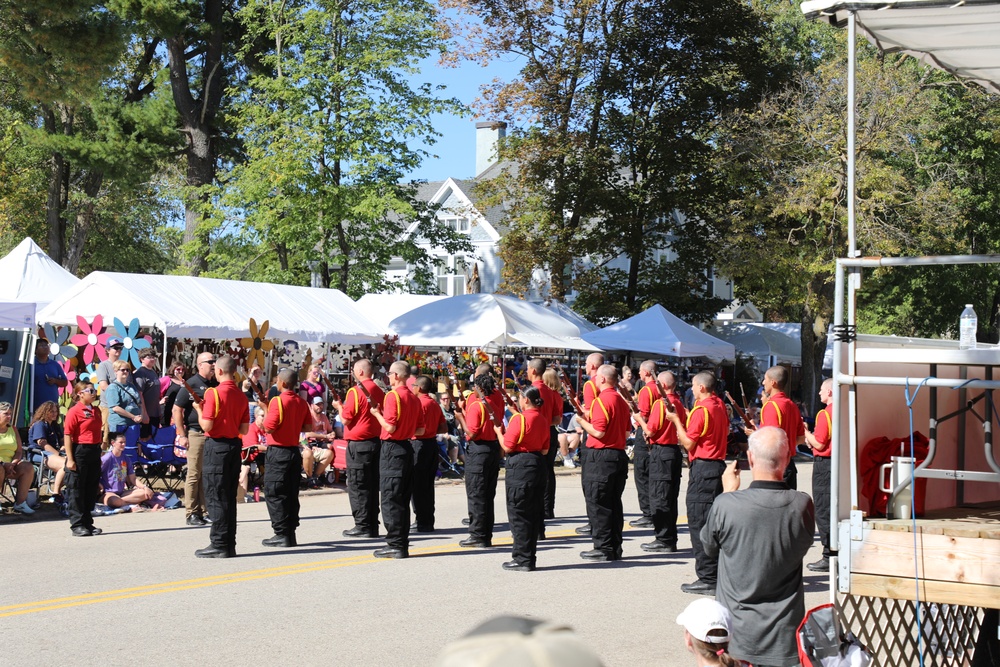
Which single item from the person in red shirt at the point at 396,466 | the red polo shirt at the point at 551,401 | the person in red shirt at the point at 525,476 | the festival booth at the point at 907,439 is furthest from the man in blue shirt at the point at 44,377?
the festival booth at the point at 907,439

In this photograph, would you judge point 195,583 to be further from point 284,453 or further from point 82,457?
point 82,457

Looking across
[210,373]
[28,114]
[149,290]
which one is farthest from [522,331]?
[28,114]

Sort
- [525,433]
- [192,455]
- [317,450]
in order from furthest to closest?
[317,450]
[192,455]
[525,433]

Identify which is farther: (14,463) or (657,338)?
(657,338)

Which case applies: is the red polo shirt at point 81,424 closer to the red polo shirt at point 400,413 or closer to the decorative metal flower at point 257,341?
the red polo shirt at point 400,413

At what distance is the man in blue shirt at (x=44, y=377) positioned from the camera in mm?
16031

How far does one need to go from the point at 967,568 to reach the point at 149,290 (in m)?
15.2

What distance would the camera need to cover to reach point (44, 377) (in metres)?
16.1

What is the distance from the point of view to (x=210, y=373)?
1432 centimetres

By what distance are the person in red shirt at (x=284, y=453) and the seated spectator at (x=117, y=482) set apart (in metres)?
3.70

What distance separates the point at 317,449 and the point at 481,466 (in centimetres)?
618

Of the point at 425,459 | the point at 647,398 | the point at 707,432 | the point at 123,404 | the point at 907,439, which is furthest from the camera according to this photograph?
the point at 123,404

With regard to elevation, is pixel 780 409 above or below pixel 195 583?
above

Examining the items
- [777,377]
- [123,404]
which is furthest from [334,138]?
[777,377]
